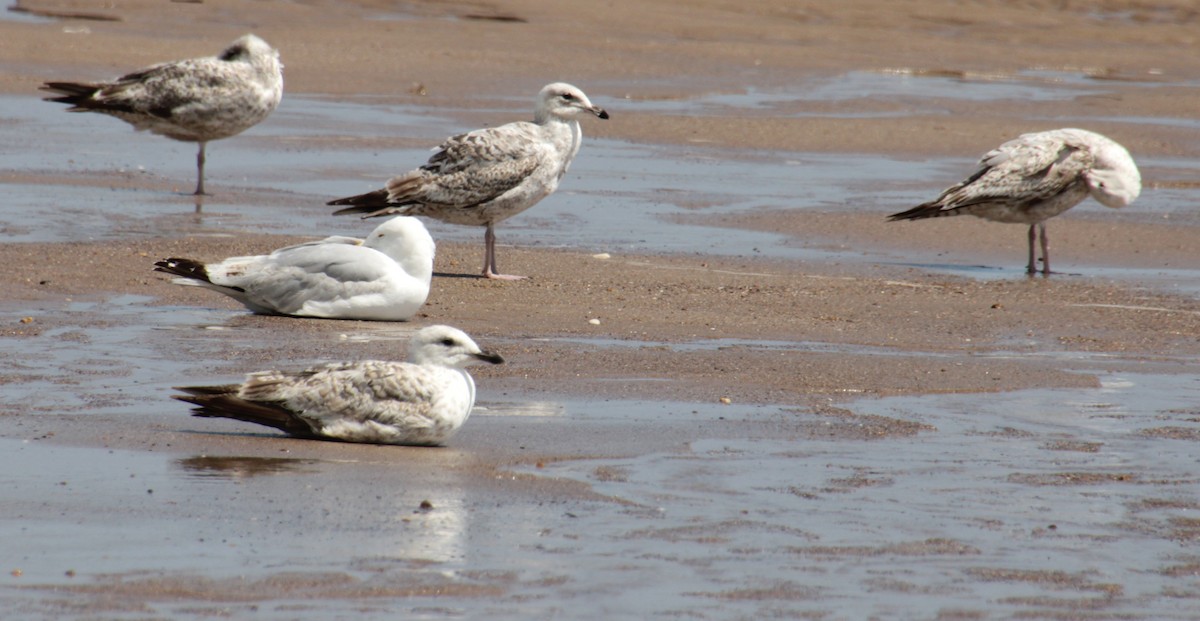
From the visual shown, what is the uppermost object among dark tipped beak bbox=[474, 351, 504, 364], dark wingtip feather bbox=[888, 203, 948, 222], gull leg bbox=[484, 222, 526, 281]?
dark wingtip feather bbox=[888, 203, 948, 222]

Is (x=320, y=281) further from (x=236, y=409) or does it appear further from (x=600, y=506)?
(x=600, y=506)

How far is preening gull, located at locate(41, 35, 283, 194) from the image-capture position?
1620cm

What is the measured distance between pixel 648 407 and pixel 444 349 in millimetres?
1040

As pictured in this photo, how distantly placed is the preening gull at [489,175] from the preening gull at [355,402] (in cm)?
539

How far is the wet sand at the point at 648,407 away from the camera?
5750 millimetres

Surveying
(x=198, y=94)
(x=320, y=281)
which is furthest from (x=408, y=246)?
(x=198, y=94)

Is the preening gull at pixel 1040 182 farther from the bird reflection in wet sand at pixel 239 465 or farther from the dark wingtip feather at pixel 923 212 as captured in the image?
the bird reflection in wet sand at pixel 239 465

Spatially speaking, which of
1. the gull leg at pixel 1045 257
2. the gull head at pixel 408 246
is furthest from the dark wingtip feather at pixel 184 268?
the gull leg at pixel 1045 257

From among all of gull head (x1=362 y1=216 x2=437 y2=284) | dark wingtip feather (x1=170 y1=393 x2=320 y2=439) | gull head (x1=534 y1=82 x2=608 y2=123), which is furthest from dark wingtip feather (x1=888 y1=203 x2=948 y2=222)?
dark wingtip feather (x1=170 y1=393 x2=320 y2=439)

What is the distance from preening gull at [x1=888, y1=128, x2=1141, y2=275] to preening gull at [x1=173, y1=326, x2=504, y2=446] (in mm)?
7171

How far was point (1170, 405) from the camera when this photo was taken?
8.62m

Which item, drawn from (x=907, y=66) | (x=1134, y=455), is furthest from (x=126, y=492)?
(x=907, y=66)

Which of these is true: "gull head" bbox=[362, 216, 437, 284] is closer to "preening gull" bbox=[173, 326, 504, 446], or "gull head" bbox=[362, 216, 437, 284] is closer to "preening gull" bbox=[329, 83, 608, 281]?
"preening gull" bbox=[329, 83, 608, 281]

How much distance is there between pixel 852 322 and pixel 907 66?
16717 millimetres
